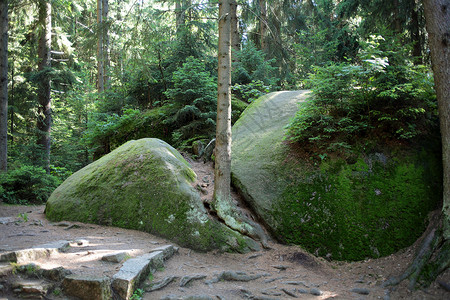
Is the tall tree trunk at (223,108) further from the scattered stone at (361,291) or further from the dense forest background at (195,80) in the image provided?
the scattered stone at (361,291)

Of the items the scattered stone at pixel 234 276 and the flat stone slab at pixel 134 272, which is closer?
the flat stone slab at pixel 134 272

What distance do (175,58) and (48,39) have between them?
6537 mm

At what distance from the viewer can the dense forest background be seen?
5957 mm

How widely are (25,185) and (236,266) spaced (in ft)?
29.3

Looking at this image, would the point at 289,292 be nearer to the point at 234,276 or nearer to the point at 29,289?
the point at 234,276

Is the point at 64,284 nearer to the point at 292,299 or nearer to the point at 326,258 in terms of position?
the point at 292,299

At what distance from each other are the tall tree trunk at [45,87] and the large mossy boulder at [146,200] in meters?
6.76

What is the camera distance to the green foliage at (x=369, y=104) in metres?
5.63

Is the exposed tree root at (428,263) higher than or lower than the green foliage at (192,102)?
lower

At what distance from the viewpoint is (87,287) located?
312cm

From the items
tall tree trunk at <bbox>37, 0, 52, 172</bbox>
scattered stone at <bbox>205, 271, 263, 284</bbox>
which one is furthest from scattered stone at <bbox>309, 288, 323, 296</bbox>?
tall tree trunk at <bbox>37, 0, 52, 172</bbox>

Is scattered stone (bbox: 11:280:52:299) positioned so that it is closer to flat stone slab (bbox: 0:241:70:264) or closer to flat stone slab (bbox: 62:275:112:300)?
flat stone slab (bbox: 62:275:112:300)

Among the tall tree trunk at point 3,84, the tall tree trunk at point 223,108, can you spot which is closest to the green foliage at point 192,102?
the tall tree trunk at point 223,108

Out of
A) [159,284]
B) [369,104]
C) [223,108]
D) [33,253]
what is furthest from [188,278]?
[369,104]
